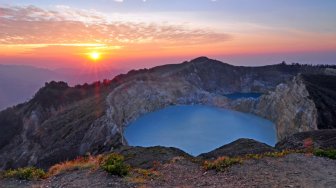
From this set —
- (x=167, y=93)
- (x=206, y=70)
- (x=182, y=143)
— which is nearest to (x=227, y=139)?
(x=182, y=143)

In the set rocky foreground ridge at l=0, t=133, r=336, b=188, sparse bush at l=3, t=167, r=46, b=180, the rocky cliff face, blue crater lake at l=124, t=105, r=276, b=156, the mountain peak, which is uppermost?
rocky foreground ridge at l=0, t=133, r=336, b=188

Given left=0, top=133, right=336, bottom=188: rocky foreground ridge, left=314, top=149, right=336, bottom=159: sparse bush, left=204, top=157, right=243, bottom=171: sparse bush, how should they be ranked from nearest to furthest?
left=0, top=133, right=336, bottom=188: rocky foreground ridge < left=204, top=157, right=243, bottom=171: sparse bush < left=314, top=149, right=336, bottom=159: sparse bush

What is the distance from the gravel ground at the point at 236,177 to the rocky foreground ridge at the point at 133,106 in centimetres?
3065

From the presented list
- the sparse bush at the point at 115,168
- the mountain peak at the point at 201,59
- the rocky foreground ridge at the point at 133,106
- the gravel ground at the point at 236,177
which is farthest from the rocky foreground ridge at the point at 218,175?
the mountain peak at the point at 201,59

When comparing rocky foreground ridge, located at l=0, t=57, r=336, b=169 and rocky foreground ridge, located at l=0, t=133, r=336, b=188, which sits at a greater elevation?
rocky foreground ridge, located at l=0, t=133, r=336, b=188

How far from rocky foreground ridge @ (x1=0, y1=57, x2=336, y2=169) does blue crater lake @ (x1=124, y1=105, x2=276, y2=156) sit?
9.66 ft

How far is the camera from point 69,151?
52438mm

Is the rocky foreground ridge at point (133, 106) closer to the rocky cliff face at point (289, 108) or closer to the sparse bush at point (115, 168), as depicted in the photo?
the rocky cliff face at point (289, 108)

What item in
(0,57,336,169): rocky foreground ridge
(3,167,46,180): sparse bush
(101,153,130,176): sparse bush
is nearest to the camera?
(101,153,130,176): sparse bush

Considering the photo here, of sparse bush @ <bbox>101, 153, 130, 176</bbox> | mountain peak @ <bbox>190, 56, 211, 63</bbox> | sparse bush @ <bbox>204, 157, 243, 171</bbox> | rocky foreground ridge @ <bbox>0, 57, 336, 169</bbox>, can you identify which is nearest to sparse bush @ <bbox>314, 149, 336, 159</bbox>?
sparse bush @ <bbox>204, 157, 243, 171</bbox>

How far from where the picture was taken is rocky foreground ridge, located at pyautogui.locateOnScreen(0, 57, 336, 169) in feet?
177

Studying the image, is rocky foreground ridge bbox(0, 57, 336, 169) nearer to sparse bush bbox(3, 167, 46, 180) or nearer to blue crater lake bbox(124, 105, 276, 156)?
blue crater lake bbox(124, 105, 276, 156)

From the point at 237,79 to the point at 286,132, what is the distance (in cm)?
7140

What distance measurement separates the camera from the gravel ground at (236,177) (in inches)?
577
